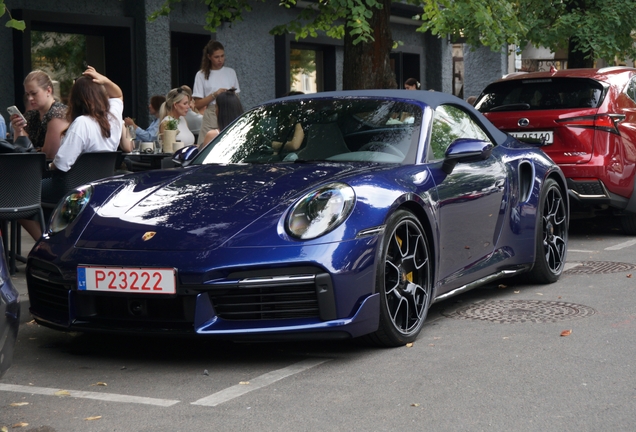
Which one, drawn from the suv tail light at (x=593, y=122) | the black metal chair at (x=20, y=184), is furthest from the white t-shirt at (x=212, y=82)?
the black metal chair at (x=20, y=184)

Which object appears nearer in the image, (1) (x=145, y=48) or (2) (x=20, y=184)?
(2) (x=20, y=184)

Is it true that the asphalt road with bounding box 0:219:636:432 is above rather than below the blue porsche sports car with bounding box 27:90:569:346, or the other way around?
below

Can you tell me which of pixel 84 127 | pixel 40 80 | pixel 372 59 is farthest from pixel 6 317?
pixel 372 59

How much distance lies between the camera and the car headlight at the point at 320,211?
16.6 feet

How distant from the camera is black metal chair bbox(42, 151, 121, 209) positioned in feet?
26.7

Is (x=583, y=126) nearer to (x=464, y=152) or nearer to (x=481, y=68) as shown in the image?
(x=464, y=152)

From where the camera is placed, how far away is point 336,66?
21688 mm

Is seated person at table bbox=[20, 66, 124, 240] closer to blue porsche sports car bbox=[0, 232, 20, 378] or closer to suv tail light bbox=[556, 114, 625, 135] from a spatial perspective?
suv tail light bbox=[556, 114, 625, 135]

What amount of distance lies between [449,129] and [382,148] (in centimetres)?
69

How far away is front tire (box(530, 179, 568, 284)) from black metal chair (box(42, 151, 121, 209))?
321 centimetres

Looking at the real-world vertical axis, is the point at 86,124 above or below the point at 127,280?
above

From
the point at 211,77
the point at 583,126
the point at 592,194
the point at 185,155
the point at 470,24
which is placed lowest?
the point at 592,194

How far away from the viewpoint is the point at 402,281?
5.53 meters

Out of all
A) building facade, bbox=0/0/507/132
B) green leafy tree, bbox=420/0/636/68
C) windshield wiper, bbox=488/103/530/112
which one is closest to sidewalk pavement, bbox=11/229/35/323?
building facade, bbox=0/0/507/132
